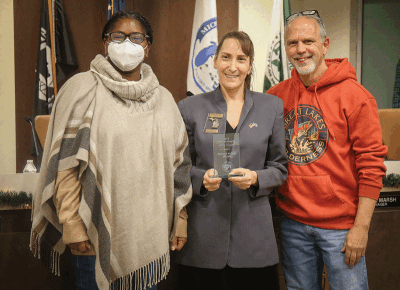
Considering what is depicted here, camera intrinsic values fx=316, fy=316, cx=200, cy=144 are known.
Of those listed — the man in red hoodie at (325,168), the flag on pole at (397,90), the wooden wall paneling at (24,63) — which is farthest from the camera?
the flag on pole at (397,90)

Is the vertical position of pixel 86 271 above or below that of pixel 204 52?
below

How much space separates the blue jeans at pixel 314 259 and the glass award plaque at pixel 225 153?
0.53 m

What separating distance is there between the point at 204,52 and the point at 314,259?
2619 millimetres

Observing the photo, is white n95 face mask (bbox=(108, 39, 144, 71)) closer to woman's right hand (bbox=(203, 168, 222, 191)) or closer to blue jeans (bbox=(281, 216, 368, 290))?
woman's right hand (bbox=(203, 168, 222, 191))

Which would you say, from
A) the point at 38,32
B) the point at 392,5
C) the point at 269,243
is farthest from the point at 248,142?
the point at 392,5

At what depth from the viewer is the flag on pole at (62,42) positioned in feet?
13.5

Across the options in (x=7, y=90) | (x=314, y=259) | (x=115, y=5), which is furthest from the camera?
(x=7, y=90)

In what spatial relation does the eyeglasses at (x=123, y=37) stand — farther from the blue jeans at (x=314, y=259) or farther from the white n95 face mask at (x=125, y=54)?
the blue jeans at (x=314, y=259)

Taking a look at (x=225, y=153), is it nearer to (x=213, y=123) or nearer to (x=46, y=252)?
(x=213, y=123)

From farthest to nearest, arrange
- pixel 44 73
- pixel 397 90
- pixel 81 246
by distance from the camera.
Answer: pixel 397 90
pixel 44 73
pixel 81 246

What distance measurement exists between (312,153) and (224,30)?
124 inches

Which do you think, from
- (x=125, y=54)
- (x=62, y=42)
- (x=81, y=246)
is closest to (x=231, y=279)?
(x=81, y=246)

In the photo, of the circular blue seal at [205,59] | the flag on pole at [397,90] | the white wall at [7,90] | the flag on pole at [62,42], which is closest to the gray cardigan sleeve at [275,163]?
the circular blue seal at [205,59]

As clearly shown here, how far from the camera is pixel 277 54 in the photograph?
361cm
